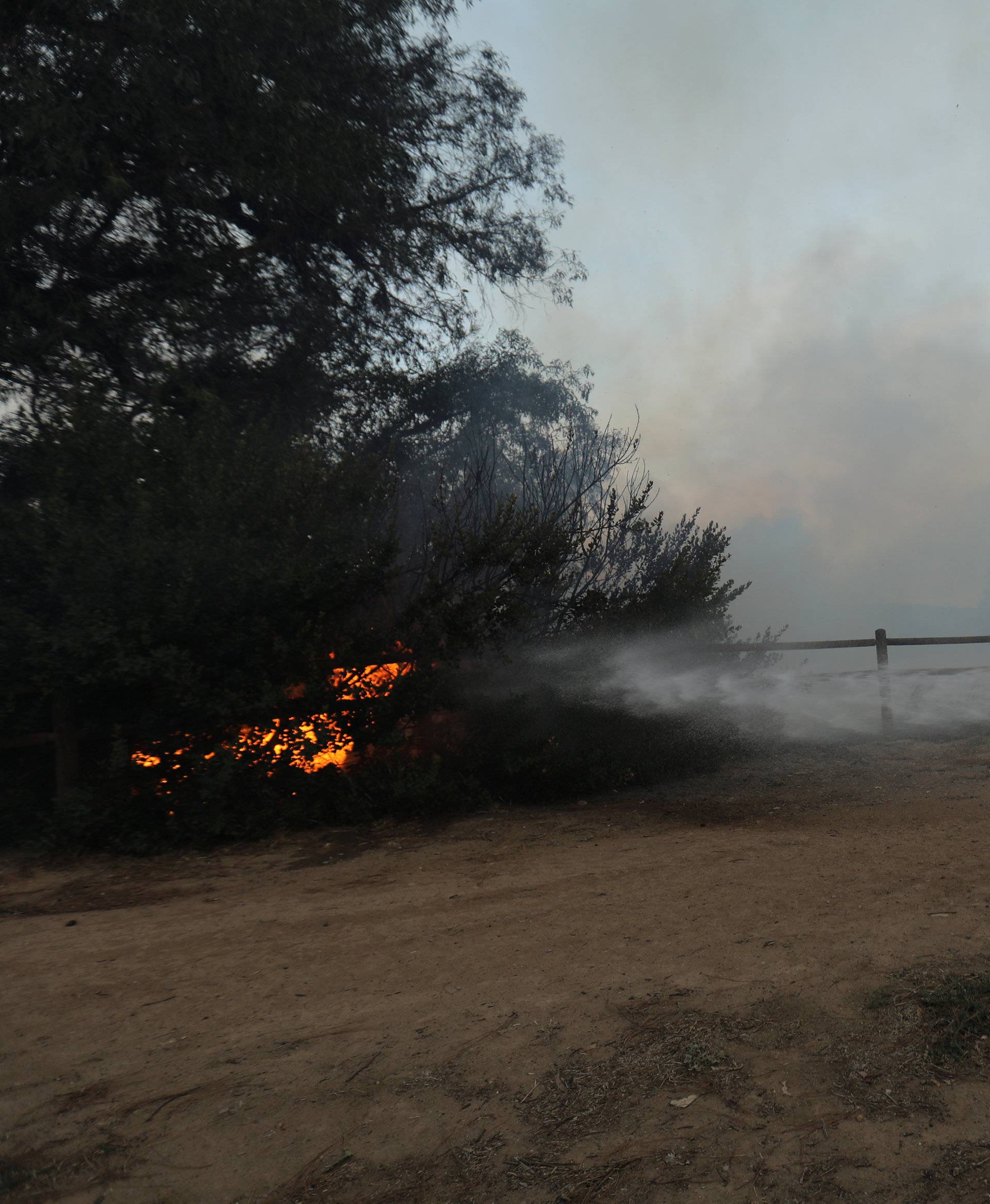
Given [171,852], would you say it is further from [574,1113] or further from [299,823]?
[574,1113]

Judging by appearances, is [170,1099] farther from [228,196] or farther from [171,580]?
[228,196]

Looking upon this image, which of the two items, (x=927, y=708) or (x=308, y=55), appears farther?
(x=927, y=708)

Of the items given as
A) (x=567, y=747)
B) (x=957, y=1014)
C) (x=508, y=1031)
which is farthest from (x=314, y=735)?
(x=957, y=1014)

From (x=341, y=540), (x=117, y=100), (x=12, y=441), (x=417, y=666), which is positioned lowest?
(x=417, y=666)

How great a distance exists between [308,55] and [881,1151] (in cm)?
1145

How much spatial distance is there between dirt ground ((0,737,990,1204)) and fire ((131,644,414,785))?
1.23 metres

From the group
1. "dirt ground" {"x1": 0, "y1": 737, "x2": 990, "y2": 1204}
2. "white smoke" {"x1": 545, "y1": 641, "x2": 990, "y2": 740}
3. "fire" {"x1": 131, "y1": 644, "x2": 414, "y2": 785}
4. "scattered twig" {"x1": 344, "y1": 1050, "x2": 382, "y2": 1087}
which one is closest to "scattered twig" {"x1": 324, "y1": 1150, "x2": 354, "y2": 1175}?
"dirt ground" {"x1": 0, "y1": 737, "x2": 990, "y2": 1204}

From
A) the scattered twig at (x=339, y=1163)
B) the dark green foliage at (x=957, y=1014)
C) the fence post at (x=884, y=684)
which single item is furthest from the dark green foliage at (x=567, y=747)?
the scattered twig at (x=339, y=1163)

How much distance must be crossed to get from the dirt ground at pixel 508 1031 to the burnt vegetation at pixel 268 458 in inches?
61.5

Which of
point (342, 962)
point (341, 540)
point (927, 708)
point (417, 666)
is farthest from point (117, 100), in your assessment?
point (927, 708)

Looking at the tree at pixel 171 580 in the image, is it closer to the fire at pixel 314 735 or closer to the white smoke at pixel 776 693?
the fire at pixel 314 735

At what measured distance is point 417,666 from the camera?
8.15m

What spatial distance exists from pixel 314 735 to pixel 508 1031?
4551 mm

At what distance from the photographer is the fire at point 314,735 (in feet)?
24.7
